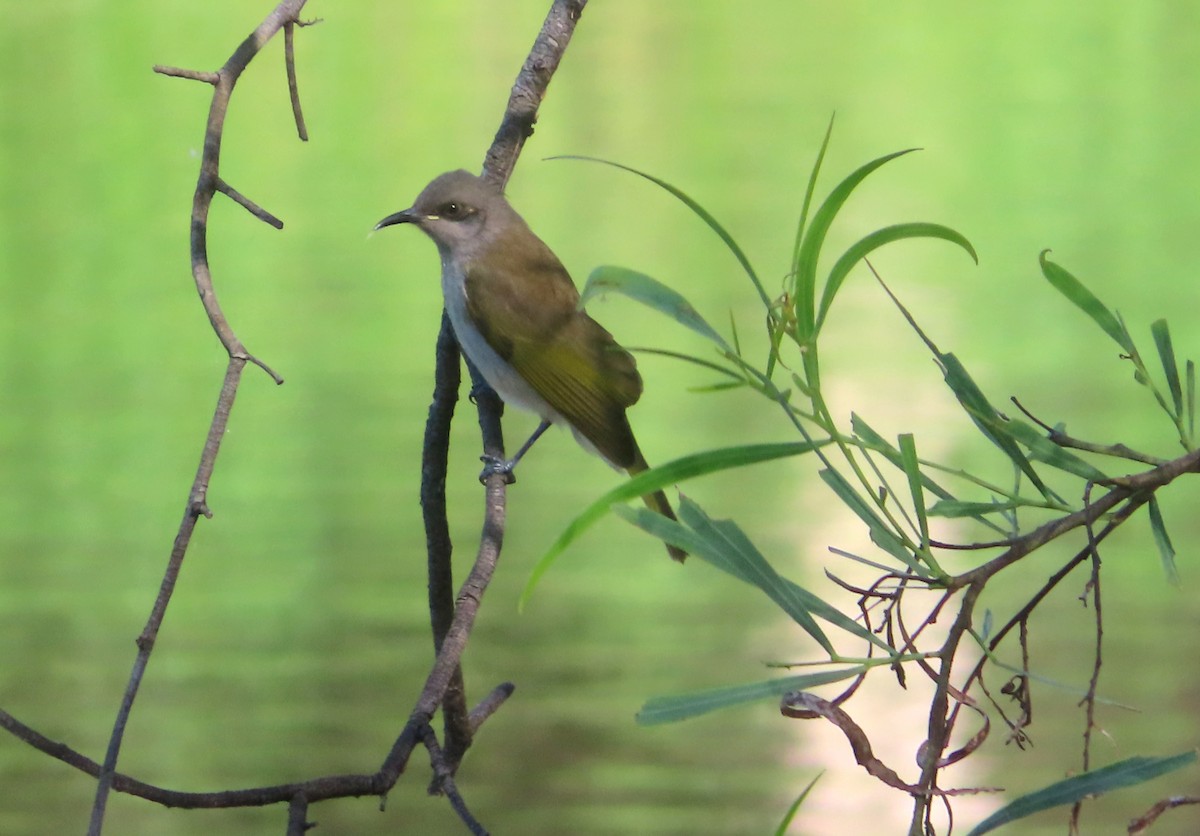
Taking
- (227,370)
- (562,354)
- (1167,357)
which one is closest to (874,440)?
(1167,357)

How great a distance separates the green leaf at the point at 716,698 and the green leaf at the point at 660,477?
6cm

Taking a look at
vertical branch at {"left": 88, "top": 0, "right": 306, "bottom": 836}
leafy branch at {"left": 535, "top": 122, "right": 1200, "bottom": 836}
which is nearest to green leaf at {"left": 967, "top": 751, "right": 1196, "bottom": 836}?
leafy branch at {"left": 535, "top": 122, "right": 1200, "bottom": 836}

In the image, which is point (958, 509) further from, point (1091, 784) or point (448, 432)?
point (448, 432)

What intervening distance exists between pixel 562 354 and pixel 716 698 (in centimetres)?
91

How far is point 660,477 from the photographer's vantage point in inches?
19.1

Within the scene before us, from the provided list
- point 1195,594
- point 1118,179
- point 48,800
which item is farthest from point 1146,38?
point 48,800

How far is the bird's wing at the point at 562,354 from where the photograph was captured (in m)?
1.35

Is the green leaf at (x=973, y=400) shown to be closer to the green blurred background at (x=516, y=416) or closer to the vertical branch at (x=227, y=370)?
the vertical branch at (x=227, y=370)

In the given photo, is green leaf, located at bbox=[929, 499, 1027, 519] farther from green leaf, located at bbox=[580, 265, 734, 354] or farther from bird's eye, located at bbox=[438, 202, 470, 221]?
bird's eye, located at bbox=[438, 202, 470, 221]

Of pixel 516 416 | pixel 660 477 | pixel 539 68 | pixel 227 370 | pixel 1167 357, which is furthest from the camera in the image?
pixel 516 416

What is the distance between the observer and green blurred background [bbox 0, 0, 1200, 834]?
215 centimetres

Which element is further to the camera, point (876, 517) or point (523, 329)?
point (523, 329)

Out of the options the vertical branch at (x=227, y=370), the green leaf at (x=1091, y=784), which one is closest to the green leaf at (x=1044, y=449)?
the green leaf at (x=1091, y=784)

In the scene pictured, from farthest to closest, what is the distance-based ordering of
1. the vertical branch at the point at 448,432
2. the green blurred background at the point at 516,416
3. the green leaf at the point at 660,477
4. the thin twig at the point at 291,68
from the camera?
the green blurred background at the point at 516,416, the vertical branch at the point at 448,432, the thin twig at the point at 291,68, the green leaf at the point at 660,477
